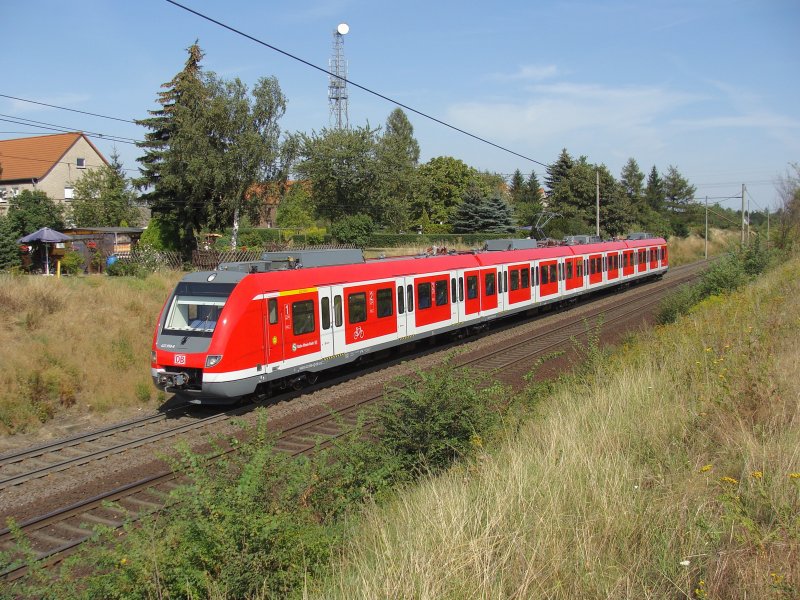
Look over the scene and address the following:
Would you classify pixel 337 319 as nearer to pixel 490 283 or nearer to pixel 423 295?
pixel 423 295

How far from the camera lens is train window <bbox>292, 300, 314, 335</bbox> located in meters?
12.9

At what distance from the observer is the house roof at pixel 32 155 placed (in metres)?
51.0

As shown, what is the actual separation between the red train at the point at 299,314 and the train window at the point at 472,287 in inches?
1.2

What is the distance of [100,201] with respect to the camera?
4797cm

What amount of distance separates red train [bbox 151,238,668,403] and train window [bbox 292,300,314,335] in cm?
2

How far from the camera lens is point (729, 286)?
20.3 metres

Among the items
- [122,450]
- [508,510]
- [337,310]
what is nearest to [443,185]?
[337,310]

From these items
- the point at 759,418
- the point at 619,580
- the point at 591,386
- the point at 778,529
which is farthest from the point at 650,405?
the point at 619,580

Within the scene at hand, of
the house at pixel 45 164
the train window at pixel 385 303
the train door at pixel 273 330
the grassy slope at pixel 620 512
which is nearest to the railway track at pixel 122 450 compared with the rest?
the train door at pixel 273 330

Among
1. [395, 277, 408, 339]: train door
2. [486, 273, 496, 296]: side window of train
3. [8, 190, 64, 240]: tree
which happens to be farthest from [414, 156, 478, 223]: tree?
[395, 277, 408, 339]: train door

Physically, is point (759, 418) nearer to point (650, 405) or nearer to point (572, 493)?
point (650, 405)

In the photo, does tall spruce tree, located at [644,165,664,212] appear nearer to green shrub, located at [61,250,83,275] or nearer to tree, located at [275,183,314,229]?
tree, located at [275,183,314,229]

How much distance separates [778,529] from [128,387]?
12.7m

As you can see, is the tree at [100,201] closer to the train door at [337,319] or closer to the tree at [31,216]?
the tree at [31,216]
